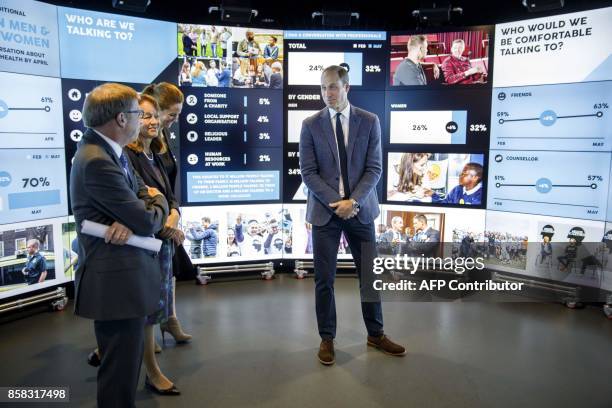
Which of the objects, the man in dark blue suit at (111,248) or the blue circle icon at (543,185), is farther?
the blue circle icon at (543,185)

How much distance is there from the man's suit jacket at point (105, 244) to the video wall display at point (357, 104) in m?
2.40

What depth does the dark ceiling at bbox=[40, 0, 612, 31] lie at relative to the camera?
4.60m

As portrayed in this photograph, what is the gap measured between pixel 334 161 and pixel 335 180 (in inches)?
4.8

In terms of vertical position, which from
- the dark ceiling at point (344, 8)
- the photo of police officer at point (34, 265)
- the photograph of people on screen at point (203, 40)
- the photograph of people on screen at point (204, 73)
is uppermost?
the dark ceiling at point (344, 8)

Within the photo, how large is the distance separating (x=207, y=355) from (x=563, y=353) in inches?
94.0

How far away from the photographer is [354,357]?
9.94 feet

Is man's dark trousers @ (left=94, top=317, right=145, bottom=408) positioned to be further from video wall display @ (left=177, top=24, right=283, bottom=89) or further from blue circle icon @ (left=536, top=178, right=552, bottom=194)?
blue circle icon @ (left=536, top=178, right=552, bottom=194)

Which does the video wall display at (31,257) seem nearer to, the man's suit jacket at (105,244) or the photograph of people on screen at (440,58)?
the man's suit jacket at (105,244)

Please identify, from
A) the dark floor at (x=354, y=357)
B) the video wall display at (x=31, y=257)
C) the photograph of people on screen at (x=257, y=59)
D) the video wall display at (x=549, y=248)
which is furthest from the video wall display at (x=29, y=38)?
the video wall display at (x=549, y=248)

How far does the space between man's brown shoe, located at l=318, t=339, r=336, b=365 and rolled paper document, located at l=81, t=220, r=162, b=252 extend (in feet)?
4.98

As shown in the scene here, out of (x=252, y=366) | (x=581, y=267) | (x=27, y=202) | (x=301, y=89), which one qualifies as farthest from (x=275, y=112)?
(x=581, y=267)

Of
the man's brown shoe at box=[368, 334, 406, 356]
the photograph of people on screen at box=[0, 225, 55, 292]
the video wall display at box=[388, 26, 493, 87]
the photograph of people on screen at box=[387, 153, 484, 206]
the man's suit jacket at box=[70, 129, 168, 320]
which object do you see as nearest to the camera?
the man's suit jacket at box=[70, 129, 168, 320]

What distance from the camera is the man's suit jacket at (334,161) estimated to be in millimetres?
2957

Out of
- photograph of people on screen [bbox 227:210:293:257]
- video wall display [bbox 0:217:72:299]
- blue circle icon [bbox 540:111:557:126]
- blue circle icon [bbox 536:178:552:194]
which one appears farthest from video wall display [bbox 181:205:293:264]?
blue circle icon [bbox 540:111:557:126]
